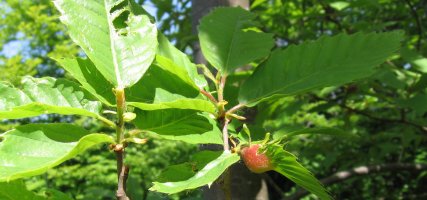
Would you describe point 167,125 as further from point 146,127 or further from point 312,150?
point 312,150

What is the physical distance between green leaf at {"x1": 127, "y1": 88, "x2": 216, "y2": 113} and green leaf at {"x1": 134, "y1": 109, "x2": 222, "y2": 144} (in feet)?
0.06

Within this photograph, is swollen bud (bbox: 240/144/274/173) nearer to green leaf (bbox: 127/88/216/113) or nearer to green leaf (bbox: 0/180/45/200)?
green leaf (bbox: 127/88/216/113)

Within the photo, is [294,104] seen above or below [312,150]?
above

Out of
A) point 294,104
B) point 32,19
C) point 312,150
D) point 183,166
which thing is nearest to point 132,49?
point 183,166

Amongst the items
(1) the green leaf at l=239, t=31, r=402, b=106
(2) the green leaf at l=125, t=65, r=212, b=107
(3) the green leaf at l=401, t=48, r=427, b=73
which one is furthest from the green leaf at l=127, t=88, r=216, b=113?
(3) the green leaf at l=401, t=48, r=427, b=73

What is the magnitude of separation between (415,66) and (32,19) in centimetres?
523

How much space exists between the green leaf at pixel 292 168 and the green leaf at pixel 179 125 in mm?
85

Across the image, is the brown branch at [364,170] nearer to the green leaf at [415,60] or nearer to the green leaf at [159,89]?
the green leaf at [415,60]

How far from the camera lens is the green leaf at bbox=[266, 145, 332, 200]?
0.54 meters

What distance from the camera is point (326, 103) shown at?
1623 millimetres

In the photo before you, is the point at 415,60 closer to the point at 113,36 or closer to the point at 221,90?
the point at 221,90

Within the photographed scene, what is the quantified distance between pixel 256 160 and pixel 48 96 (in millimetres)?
259

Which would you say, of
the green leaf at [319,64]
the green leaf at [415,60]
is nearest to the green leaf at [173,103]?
the green leaf at [319,64]

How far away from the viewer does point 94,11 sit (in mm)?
583
